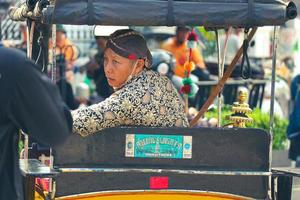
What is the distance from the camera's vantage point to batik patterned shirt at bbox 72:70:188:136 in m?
5.61

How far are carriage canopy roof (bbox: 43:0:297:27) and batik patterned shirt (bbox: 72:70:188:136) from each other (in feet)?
1.65

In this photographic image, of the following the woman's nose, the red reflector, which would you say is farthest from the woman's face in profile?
the red reflector

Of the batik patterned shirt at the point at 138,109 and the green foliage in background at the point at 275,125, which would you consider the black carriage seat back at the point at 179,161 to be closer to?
the batik patterned shirt at the point at 138,109

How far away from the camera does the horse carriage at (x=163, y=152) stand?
5441 mm

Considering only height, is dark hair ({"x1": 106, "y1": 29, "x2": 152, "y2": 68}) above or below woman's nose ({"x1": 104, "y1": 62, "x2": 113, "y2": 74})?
above

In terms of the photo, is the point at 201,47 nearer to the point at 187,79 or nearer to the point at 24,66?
the point at 187,79

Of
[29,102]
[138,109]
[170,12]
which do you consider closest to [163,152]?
[138,109]

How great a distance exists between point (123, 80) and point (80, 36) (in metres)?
11.6

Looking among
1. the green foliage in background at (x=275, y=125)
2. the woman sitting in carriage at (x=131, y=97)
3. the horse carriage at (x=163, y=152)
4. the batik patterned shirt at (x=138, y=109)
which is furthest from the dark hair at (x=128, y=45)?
the green foliage in background at (x=275, y=125)

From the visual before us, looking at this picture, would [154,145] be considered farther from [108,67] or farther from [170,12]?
[170,12]

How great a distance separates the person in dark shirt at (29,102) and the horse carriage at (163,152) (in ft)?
4.31

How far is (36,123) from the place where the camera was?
4.04 meters

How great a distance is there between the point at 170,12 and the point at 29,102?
1.66 meters

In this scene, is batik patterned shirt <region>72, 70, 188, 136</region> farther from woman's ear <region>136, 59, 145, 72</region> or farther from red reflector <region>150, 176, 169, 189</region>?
red reflector <region>150, 176, 169, 189</region>
